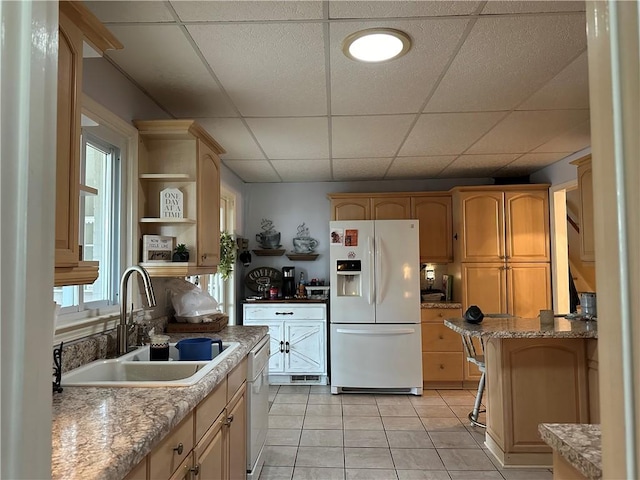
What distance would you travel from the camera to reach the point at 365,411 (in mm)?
3855

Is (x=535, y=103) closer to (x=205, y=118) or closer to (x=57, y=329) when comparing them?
(x=205, y=118)

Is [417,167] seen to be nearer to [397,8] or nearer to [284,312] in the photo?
[284,312]

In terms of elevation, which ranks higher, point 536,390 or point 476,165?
point 476,165

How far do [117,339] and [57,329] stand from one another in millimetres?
366

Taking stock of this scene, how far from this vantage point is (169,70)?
2.19 meters

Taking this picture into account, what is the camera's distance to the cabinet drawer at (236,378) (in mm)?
1985

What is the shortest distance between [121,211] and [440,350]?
349 centimetres

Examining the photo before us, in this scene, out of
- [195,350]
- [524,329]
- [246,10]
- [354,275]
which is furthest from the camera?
[354,275]

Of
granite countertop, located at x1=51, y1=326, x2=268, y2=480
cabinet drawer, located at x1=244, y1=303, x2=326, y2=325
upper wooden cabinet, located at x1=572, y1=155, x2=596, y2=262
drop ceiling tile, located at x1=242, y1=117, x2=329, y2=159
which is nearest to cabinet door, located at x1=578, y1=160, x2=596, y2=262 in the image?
upper wooden cabinet, located at x1=572, y1=155, x2=596, y2=262

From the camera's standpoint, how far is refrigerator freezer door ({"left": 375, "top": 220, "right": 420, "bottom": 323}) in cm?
434

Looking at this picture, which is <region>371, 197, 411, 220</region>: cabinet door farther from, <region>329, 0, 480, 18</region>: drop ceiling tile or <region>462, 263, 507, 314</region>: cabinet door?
<region>329, 0, 480, 18</region>: drop ceiling tile

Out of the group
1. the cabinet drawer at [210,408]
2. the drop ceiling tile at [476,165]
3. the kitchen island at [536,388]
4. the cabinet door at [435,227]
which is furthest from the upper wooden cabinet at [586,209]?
the cabinet drawer at [210,408]

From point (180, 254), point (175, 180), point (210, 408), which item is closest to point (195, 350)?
point (210, 408)

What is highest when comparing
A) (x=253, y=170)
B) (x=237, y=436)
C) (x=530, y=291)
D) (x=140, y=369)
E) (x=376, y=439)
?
(x=253, y=170)
